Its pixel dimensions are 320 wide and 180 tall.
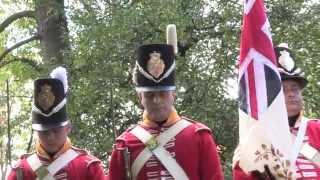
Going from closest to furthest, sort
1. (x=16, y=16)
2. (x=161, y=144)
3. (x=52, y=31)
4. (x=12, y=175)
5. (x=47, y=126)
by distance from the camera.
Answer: (x=161, y=144)
(x=47, y=126)
(x=12, y=175)
(x=52, y=31)
(x=16, y=16)

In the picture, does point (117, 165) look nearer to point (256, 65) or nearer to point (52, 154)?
point (52, 154)

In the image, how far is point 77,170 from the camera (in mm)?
5207

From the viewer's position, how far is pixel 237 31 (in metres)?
8.45

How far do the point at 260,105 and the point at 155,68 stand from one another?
1.00 m

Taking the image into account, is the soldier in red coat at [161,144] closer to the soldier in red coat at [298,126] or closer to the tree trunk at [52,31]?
the soldier in red coat at [298,126]

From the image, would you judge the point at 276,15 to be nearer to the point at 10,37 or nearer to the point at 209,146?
the point at 209,146

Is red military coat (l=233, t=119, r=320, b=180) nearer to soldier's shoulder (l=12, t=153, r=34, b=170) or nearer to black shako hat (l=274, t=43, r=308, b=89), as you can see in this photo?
black shako hat (l=274, t=43, r=308, b=89)

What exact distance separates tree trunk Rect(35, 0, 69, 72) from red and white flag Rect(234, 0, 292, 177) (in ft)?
17.3

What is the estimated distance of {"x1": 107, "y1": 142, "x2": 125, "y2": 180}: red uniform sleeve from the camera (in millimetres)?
4773

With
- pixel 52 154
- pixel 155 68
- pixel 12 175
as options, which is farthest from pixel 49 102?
pixel 155 68

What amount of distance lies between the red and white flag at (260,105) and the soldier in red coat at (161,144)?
0.67 metres

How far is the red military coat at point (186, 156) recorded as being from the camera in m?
4.68


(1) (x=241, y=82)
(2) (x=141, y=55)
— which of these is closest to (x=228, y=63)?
(2) (x=141, y=55)

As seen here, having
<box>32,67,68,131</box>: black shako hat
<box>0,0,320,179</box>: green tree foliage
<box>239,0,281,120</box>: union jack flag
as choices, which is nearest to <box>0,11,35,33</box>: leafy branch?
<box>0,0,320,179</box>: green tree foliage
